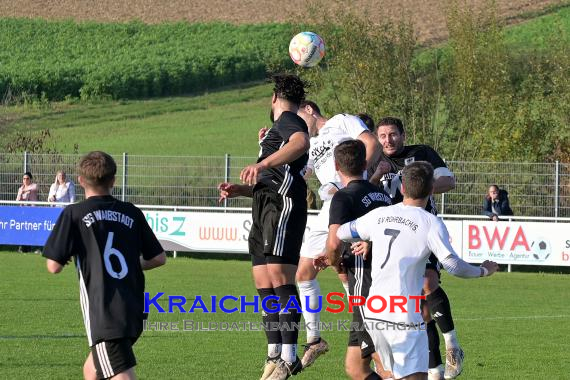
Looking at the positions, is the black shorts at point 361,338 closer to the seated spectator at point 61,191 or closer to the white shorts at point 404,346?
the white shorts at point 404,346

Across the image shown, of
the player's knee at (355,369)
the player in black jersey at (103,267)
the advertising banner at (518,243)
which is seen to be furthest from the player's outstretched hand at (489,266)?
the advertising banner at (518,243)

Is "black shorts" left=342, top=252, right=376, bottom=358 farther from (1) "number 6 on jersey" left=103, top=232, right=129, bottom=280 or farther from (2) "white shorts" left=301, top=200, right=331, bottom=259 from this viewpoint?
(1) "number 6 on jersey" left=103, top=232, right=129, bottom=280

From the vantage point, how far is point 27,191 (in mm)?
25469

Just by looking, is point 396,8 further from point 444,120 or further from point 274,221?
point 274,221

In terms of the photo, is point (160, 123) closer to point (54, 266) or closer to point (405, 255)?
point (405, 255)

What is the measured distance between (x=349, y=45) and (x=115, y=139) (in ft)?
51.4

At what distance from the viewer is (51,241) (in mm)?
6418

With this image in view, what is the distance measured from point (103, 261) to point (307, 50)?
488 cm

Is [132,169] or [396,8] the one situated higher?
[396,8]

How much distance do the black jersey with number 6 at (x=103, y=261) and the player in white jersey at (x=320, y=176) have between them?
109 inches

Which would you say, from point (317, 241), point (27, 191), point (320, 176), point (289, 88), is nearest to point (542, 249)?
point (27, 191)

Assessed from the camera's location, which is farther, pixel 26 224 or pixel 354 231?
pixel 26 224

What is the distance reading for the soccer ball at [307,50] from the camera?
10773mm

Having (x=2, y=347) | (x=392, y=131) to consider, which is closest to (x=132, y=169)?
(x=2, y=347)
